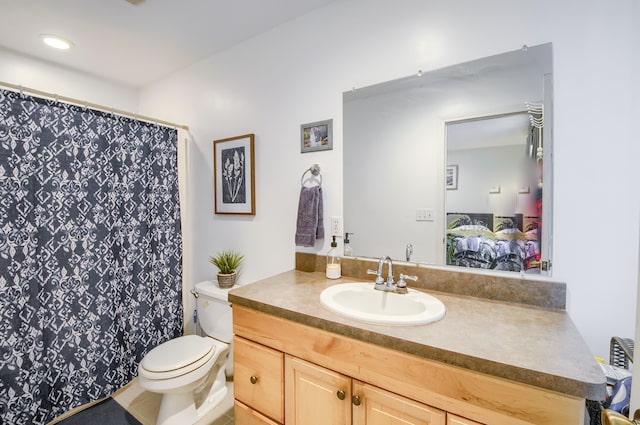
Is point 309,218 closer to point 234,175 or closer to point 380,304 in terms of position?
point 380,304

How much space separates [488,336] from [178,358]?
1537mm

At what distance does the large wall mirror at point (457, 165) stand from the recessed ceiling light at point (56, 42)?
1961mm

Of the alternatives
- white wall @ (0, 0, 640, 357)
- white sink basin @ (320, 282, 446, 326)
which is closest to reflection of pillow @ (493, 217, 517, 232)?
white wall @ (0, 0, 640, 357)

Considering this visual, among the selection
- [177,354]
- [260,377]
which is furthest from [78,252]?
[260,377]

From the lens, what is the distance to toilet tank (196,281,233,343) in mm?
1862

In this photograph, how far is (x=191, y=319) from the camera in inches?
92.1

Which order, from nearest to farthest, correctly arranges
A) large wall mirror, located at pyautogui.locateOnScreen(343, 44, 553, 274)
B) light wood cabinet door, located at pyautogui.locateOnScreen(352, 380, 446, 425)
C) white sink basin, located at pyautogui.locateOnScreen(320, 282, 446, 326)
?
light wood cabinet door, located at pyautogui.locateOnScreen(352, 380, 446, 425) → white sink basin, located at pyautogui.locateOnScreen(320, 282, 446, 326) → large wall mirror, located at pyautogui.locateOnScreen(343, 44, 553, 274)

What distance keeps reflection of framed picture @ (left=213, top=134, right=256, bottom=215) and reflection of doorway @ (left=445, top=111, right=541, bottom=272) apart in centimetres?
126

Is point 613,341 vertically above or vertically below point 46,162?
below

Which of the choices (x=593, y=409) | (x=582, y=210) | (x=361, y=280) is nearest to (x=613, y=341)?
(x=593, y=409)

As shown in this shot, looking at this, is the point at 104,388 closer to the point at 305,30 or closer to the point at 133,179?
the point at 133,179

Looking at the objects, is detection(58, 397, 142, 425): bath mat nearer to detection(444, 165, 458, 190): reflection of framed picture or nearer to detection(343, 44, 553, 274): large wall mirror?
detection(343, 44, 553, 274): large wall mirror

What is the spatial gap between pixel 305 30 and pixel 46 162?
167cm

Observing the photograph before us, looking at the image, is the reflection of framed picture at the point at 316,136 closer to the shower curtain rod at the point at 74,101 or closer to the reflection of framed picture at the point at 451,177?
the reflection of framed picture at the point at 451,177
